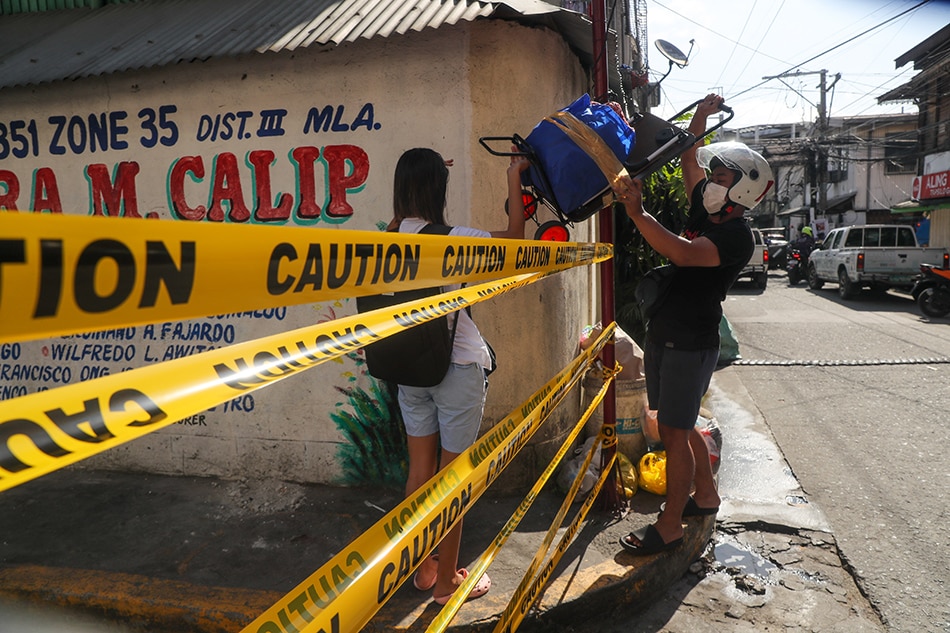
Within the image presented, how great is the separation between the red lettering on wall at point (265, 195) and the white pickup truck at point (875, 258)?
1354 cm

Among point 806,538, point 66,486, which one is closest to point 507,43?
point 806,538

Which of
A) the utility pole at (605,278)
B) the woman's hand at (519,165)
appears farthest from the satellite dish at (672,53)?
the woman's hand at (519,165)

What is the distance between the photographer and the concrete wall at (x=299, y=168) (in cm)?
364

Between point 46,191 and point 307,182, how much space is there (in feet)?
6.22

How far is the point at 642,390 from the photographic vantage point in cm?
409

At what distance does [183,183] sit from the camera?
4031 mm

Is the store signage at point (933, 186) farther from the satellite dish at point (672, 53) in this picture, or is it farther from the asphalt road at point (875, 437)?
the satellite dish at point (672, 53)

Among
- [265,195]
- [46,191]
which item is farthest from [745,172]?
[46,191]

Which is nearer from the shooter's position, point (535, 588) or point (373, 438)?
point (535, 588)

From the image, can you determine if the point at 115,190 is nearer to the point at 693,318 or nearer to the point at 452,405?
the point at 452,405

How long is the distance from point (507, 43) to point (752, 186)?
1621 millimetres

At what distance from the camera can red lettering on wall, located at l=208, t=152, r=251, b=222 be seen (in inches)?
155

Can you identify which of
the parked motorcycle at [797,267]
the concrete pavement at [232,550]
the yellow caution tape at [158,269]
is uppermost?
the yellow caution tape at [158,269]

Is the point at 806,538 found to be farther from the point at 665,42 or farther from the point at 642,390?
the point at 665,42
